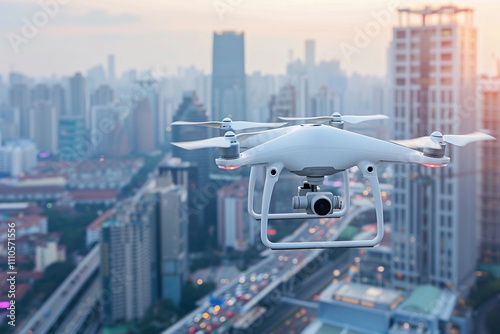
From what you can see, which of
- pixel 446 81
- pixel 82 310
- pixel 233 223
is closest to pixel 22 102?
pixel 82 310

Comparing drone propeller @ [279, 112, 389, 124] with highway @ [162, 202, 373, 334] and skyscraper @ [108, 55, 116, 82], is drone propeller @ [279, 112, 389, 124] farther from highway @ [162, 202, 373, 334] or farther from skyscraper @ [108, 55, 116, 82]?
skyscraper @ [108, 55, 116, 82]

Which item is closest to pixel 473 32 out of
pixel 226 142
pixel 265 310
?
pixel 265 310

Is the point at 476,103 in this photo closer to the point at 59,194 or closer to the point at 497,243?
the point at 497,243

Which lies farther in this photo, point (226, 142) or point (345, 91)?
point (345, 91)

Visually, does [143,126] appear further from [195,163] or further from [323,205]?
[323,205]

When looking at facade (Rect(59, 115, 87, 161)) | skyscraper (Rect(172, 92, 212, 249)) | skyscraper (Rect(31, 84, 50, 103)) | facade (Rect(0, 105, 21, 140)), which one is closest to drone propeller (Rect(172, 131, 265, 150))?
skyscraper (Rect(172, 92, 212, 249))

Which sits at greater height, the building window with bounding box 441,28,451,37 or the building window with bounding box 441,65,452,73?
the building window with bounding box 441,28,451,37
